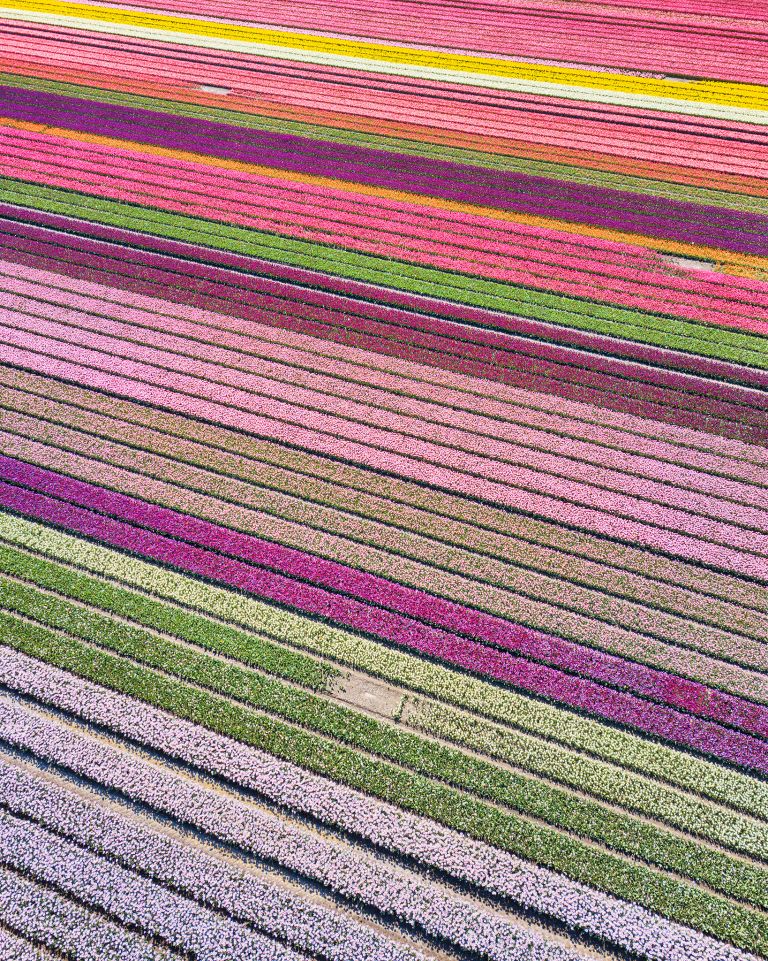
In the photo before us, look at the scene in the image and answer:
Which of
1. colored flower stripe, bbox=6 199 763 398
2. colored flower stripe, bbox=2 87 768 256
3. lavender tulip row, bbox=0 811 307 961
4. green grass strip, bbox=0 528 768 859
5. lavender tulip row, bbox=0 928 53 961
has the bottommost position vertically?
lavender tulip row, bbox=0 928 53 961

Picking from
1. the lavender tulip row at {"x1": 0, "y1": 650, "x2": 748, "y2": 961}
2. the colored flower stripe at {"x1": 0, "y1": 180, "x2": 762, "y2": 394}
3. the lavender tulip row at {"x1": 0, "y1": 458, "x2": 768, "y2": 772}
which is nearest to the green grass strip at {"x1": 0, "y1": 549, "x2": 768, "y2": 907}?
the lavender tulip row at {"x1": 0, "y1": 650, "x2": 748, "y2": 961}

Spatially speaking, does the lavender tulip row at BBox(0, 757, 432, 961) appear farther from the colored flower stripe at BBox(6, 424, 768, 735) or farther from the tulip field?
the colored flower stripe at BBox(6, 424, 768, 735)

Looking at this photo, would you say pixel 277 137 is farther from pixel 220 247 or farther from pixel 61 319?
pixel 61 319

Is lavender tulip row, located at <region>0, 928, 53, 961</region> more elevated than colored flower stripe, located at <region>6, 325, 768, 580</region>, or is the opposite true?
colored flower stripe, located at <region>6, 325, 768, 580</region>

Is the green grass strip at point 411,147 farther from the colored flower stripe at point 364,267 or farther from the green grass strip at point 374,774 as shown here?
the green grass strip at point 374,774

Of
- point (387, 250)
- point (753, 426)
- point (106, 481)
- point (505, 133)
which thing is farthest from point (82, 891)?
point (505, 133)

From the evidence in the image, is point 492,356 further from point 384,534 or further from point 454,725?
point 454,725
